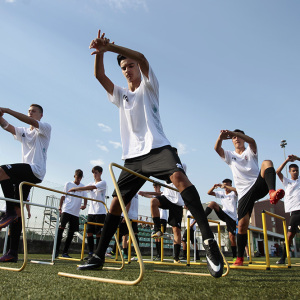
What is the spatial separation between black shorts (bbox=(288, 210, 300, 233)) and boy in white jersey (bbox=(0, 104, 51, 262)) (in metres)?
6.15

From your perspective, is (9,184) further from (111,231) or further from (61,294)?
(61,294)

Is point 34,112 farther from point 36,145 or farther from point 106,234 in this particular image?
point 106,234

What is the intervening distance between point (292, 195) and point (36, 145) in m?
6.71

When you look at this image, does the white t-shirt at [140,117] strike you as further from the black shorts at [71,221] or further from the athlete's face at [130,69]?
the black shorts at [71,221]

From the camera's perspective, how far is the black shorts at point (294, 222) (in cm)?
730

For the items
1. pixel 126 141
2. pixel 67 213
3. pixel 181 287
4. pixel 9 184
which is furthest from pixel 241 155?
pixel 67 213

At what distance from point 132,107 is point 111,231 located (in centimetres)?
138

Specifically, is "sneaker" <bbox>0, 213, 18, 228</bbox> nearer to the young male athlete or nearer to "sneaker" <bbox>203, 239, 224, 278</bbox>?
the young male athlete

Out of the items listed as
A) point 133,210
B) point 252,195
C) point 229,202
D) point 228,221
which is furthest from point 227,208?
point 252,195

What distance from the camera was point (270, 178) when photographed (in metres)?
4.19

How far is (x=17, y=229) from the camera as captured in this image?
14.7ft

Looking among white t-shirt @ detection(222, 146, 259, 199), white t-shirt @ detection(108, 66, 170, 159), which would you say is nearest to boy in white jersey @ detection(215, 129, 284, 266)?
white t-shirt @ detection(222, 146, 259, 199)

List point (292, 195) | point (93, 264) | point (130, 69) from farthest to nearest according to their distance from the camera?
point (292, 195) → point (130, 69) → point (93, 264)

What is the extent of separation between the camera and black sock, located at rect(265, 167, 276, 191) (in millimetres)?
4105
